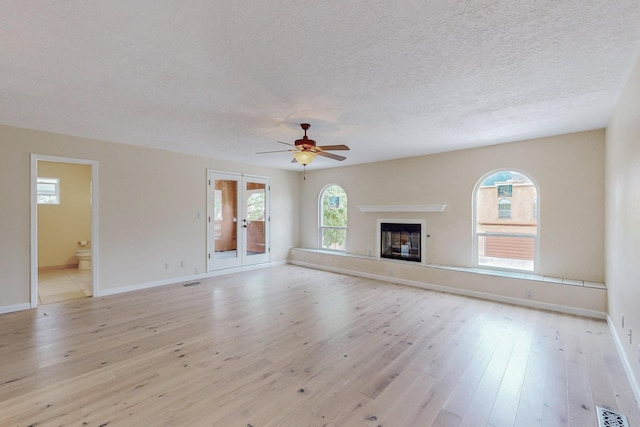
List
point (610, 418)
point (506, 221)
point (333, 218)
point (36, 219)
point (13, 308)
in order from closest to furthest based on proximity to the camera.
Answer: point (610, 418), point (13, 308), point (36, 219), point (506, 221), point (333, 218)

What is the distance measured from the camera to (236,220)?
6.67 meters

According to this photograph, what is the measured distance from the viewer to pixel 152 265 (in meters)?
5.29

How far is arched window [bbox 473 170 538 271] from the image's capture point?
4578 mm

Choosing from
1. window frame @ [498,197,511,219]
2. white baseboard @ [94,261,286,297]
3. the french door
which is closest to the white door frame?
white baseboard @ [94,261,286,297]

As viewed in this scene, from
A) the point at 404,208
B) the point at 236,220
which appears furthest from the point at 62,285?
the point at 404,208

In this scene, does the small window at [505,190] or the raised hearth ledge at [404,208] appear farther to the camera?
the raised hearth ledge at [404,208]

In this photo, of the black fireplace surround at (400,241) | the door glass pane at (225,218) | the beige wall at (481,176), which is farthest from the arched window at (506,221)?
the door glass pane at (225,218)

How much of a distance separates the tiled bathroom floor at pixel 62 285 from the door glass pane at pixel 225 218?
2.35 m

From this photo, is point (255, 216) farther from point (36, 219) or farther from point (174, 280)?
point (36, 219)

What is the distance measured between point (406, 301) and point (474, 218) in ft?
6.42

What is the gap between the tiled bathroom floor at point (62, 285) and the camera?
468 cm

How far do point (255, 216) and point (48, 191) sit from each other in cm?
470

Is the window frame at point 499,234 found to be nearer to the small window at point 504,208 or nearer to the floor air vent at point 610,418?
the small window at point 504,208

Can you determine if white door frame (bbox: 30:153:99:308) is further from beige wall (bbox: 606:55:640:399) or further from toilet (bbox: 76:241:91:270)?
beige wall (bbox: 606:55:640:399)
